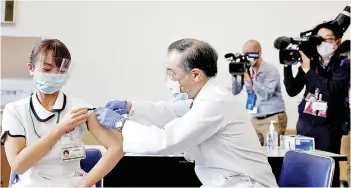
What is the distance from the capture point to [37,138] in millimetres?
1478

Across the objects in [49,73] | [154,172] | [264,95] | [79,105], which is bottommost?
[154,172]

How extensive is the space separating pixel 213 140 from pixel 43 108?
65 cm

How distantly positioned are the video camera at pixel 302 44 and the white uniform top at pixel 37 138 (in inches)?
85.6

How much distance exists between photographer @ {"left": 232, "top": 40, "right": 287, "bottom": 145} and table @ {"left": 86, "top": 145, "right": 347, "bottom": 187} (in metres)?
1.31

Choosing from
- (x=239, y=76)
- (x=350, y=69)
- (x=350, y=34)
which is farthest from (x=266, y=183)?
(x=350, y=34)

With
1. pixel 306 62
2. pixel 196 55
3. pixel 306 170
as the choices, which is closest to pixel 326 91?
pixel 306 62

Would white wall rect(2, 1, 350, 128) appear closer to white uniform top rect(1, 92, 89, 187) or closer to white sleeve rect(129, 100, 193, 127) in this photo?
white sleeve rect(129, 100, 193, 127)

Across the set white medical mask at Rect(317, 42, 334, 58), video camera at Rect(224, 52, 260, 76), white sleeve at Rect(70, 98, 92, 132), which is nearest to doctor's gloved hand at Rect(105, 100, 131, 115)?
white sleeve at Rect(70, 98, 92, 132)

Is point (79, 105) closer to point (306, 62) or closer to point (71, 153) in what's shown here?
point (71, 153)

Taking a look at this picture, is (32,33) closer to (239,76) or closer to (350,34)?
(239,76)

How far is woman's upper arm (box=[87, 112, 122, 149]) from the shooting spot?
62.2 inches

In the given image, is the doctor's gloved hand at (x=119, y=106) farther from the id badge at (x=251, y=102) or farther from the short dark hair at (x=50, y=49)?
the id badge at (x=251, y=102)

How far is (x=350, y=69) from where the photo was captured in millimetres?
3057

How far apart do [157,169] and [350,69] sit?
160 cm
